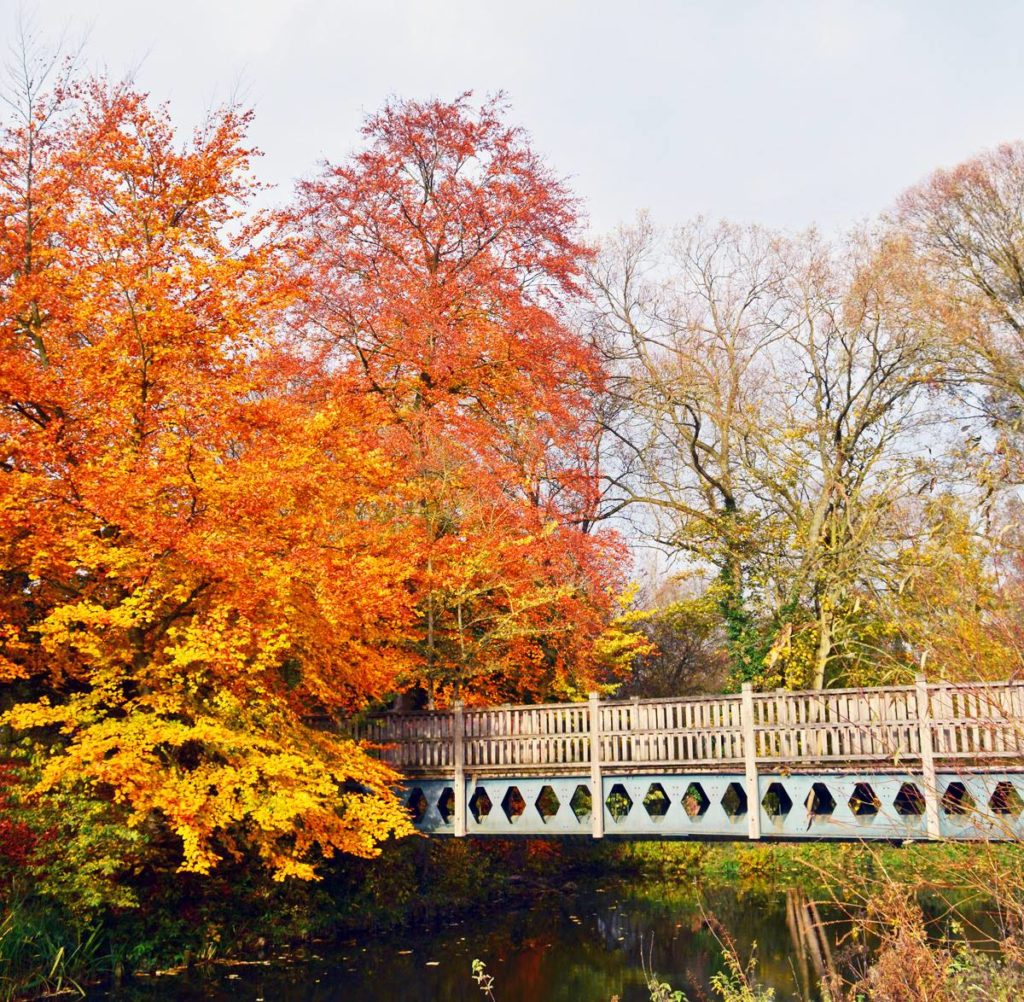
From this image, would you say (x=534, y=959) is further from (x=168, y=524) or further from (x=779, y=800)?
(x=168, y=524)

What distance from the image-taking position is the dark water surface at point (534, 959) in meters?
15.8

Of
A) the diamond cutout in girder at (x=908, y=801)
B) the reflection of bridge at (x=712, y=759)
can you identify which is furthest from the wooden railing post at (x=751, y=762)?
the diamond cutout in girder at (x=908, y=801)

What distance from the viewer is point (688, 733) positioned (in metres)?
16.0

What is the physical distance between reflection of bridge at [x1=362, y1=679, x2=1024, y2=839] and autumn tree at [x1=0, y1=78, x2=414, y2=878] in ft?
5.21

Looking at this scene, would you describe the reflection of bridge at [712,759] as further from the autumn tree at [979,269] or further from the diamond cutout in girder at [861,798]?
the autumn tree at [979,269]

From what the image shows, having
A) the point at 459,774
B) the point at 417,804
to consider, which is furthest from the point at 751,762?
the point at 417,804

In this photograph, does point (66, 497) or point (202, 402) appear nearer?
point (66, 497)

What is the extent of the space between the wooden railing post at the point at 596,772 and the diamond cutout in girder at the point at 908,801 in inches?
163

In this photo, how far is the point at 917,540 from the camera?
2209cm

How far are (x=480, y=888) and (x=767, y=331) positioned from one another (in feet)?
47.0

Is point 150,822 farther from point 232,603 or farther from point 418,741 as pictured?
point 418,741

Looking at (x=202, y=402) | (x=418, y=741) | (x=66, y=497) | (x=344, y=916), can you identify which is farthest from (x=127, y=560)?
(x=344, y=916)

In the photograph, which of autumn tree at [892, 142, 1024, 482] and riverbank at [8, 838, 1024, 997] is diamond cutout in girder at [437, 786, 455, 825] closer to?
riverbank at [8, 838, 1024, 997]

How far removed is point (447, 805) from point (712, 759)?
17.2ft
